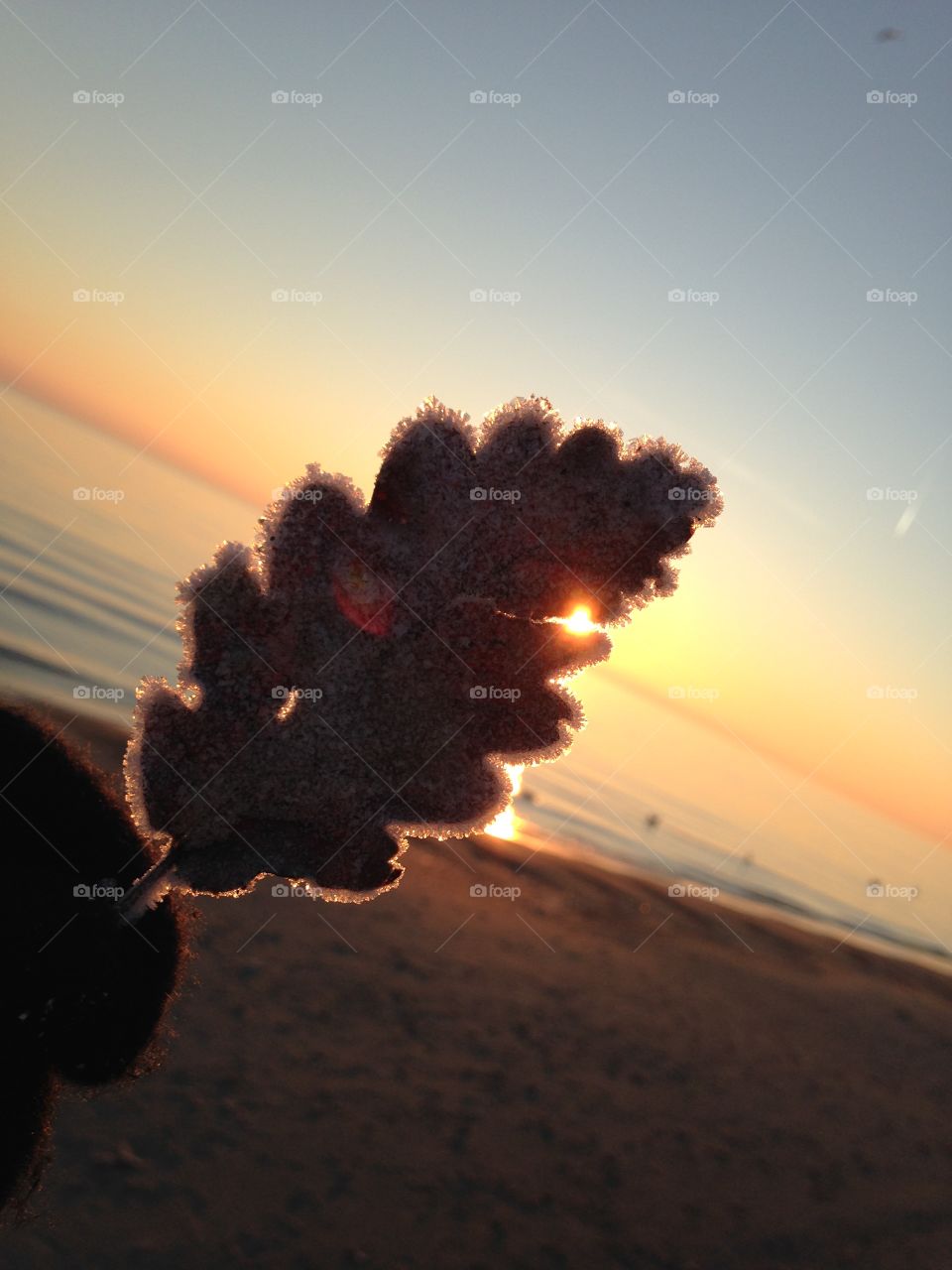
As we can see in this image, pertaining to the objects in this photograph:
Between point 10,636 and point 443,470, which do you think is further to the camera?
point 10,636

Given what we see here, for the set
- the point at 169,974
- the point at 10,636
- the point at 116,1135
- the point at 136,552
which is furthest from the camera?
the point at 136,552

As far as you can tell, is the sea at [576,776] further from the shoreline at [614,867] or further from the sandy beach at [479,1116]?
the sandy beach at [479,1116]

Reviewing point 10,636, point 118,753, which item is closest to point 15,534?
point 10,636

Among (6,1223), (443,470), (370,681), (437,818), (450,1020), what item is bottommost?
(6,1223)

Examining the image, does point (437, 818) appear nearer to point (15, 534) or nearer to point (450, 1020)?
point (450, 1020)

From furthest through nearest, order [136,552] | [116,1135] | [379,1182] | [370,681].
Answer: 1. [136,552]
2. [379,1182]
3. [116,1135]
4. [370,681]

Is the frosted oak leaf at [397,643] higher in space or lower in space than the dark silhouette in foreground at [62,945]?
higher

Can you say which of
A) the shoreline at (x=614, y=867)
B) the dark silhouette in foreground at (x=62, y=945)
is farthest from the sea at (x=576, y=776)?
the dark silhouette in foreground at (x=62, y=945)
